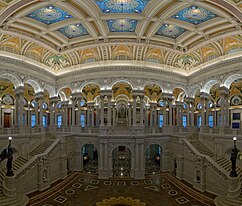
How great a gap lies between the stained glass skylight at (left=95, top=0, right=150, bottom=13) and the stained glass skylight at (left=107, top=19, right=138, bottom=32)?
1.59m

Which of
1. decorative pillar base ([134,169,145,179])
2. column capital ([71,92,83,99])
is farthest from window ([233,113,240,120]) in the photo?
column capital ([71,92,83,99])

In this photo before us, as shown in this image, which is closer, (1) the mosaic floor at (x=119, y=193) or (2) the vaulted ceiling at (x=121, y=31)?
(2) the vaulted ceiling at (x=121, y=31)

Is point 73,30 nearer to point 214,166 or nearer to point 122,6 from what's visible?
point 122,6

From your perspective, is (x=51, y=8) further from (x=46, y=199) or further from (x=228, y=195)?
(x=228, y=195)

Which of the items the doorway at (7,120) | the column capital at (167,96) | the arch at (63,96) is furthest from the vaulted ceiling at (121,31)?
the doorway at (7,120)

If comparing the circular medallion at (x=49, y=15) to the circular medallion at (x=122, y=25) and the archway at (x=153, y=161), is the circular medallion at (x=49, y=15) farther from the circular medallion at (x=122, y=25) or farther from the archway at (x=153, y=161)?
the archway at (x=153, y=161)

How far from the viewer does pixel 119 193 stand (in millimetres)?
16344

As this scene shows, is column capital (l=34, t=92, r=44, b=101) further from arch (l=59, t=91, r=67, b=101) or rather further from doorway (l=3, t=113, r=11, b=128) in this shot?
doorway (l=3, t=113, r=11, b=128)

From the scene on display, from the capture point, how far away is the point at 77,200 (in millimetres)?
14891

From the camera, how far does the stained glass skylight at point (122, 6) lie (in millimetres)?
13445

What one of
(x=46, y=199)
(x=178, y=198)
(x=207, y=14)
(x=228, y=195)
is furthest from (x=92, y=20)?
(x=228, y=195)

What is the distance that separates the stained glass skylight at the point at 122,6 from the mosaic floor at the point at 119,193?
13135mm

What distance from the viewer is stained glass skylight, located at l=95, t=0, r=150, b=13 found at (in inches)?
529

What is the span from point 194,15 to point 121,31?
6134 mm
